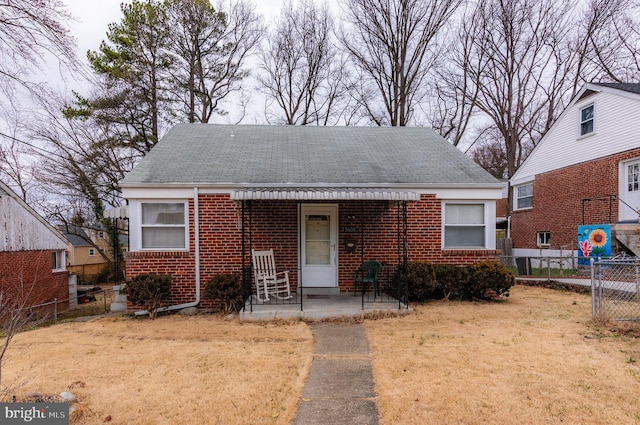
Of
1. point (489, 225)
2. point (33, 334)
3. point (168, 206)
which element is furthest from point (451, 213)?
point (33, 334)

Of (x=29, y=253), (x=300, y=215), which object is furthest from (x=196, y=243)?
(x=29, y=253)

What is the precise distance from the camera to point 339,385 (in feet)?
14.3

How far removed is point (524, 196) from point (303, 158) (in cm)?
1385

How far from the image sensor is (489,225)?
9.41 m

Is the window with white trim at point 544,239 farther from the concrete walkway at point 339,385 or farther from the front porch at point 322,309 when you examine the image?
the concrete walkway at point 339,385

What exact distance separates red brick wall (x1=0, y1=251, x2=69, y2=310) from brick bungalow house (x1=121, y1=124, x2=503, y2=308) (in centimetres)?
509

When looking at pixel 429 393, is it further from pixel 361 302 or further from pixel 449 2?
pixel 449 2

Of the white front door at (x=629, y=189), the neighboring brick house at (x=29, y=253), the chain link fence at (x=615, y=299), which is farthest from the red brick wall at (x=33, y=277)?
the white front door at (x=629, y=189)

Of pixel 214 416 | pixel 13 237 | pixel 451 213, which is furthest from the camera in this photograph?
pixel 13 237

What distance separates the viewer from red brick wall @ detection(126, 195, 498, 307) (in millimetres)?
8750

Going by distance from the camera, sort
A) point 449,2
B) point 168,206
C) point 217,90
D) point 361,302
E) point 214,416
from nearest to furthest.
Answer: point 214,416, point 361,302, point 168,206, point 449,2, point 217,90

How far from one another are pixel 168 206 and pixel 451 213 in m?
6.86

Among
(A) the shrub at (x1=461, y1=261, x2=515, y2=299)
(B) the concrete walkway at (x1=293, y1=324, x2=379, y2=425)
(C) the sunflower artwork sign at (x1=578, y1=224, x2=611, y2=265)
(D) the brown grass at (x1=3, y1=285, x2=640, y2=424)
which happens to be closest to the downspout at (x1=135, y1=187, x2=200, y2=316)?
(D) the brown grass at (x1=3, y1=285, x2=640, y2=424)

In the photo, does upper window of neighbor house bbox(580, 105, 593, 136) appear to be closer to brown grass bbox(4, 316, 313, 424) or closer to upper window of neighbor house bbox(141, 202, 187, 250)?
brown grass bbox(4, 316, 313, 424)
